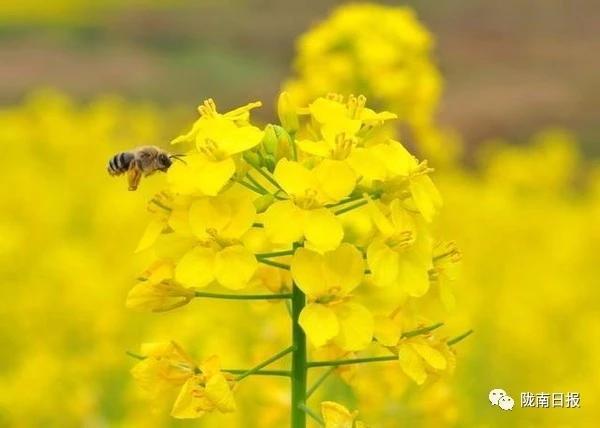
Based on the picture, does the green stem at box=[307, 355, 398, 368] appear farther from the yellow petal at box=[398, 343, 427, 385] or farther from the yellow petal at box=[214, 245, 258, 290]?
the yellow petal at box=[214, 245, 258, 290]

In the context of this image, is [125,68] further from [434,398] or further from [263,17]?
[434,398]

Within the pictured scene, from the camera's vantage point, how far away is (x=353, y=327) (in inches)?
71.2

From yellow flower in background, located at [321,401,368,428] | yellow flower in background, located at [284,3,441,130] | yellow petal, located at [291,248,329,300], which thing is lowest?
yellow flower in background, located at [321,401,368,428]

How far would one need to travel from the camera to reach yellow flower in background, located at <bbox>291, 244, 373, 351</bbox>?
1.78 meters

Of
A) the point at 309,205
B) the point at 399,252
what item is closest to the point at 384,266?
the point at 399,252

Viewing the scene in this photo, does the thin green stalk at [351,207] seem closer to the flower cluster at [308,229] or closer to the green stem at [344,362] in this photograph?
the flower cluster at [308,229]

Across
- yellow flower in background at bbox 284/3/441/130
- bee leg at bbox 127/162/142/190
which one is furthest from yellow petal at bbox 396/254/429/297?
yellow flower in background at bbox 284/3/441/130

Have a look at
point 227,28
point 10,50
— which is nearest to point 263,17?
point 227,28

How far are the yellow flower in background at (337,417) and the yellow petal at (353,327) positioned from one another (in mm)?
124

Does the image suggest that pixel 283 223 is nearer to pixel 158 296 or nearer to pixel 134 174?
pixel 158 296

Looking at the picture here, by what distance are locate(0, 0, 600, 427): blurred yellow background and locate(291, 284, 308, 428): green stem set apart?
44cm

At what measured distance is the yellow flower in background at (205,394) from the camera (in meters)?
1.85

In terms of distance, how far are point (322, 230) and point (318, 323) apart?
12 cm

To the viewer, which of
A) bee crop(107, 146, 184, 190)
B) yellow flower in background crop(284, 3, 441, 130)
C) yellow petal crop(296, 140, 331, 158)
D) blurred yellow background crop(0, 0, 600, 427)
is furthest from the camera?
yellow flower in background crop(284, 3, 441, 130)
